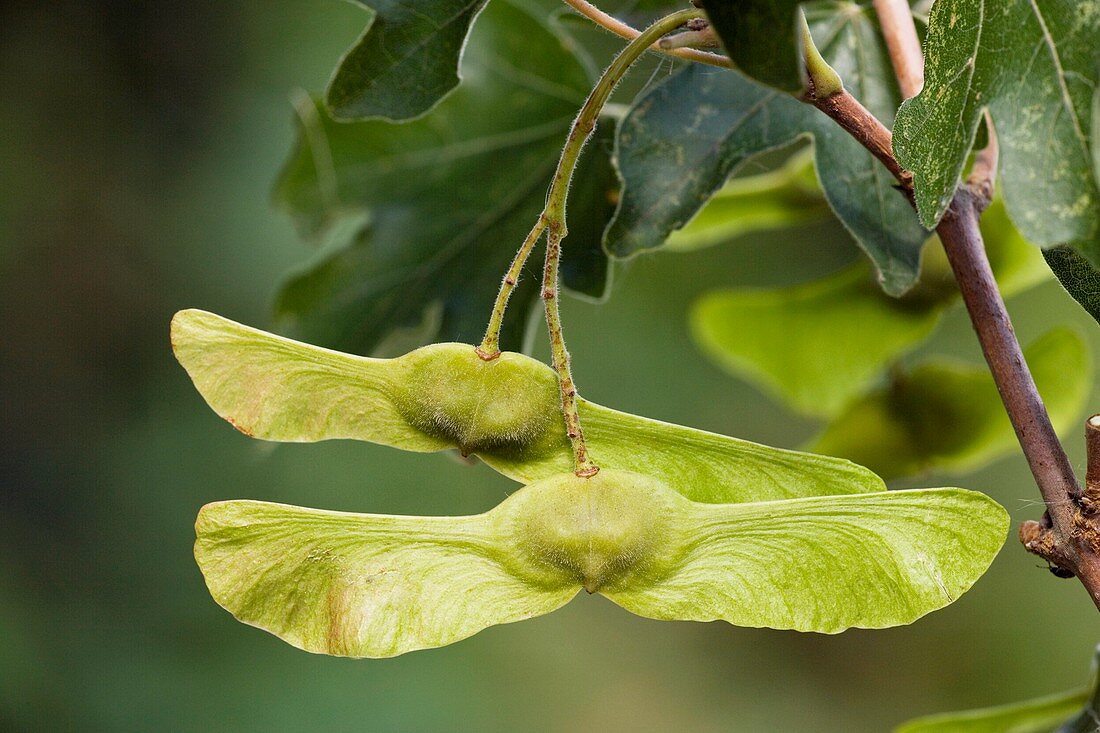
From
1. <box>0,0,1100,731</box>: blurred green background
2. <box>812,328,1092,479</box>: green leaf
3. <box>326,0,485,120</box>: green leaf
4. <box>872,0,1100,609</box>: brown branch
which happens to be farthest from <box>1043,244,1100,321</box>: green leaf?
<box>0,0,1100,731</box>: blurred green background

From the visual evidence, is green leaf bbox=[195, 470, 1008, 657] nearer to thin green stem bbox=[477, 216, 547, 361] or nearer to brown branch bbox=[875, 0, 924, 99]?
thin green stem bbox=[477, 216, 547, 361]

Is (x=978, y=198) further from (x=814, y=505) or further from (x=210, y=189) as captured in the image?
(x=210, y=189)

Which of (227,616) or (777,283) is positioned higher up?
(777,283)

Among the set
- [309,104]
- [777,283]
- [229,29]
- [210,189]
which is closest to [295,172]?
[309,104]

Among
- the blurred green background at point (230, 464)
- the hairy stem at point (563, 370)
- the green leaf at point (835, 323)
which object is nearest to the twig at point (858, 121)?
the hairy stem at point (563, 370)

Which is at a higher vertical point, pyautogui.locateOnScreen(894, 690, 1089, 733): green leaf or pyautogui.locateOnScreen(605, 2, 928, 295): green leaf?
pyautogui.locateOnScreen(605, 2, 928, 295): green leaf

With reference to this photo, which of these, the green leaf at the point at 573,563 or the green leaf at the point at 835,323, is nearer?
the green leaf at the point at 573,563

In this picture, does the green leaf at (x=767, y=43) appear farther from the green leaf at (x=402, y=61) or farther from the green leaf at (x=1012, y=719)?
the green leaf at (x=1012, y=719)
